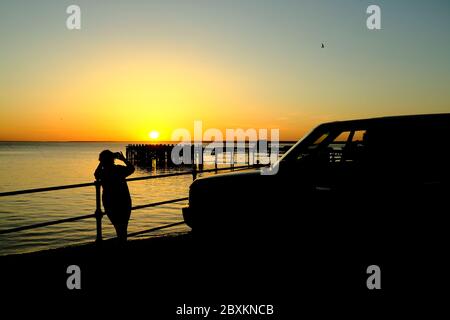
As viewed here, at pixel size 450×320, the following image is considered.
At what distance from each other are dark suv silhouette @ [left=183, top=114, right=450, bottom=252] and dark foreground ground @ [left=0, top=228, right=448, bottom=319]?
7.4 inches

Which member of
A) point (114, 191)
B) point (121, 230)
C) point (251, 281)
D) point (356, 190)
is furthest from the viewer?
point (121, 230)

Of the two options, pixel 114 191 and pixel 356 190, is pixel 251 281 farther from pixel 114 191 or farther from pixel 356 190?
pixel 114 191

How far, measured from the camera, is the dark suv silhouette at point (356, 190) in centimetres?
407

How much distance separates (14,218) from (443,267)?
1873cm

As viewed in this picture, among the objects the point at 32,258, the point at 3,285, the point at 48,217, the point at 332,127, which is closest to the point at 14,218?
the point at 48,217

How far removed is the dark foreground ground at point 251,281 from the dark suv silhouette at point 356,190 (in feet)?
0.61

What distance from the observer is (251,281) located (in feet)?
15.8

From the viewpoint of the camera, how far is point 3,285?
16.6ft

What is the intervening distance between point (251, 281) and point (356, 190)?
159cm

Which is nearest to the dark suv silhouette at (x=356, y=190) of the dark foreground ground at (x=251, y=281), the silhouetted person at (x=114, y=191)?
the dark foreground ground at (x=251, y=281)

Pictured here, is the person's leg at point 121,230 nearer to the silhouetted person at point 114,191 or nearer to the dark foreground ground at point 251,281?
the silhouetted person at point 114,191

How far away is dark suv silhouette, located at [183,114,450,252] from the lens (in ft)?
13.4

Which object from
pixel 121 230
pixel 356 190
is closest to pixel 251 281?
pixel 356 190
